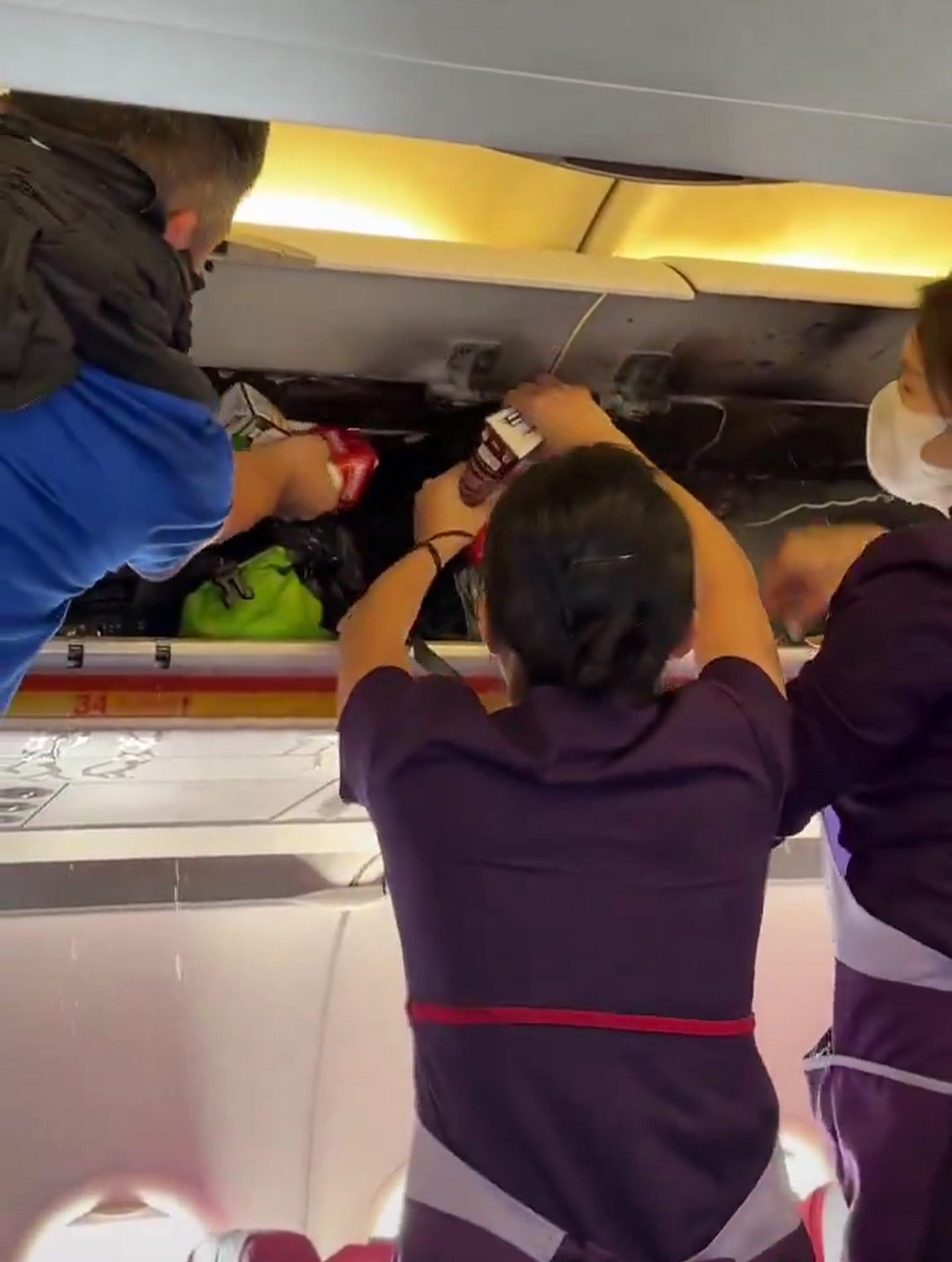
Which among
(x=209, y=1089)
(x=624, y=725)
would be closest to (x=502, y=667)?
(x=624, y=725)

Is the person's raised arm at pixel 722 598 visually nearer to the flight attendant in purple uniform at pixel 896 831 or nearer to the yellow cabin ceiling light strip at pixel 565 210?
the flight attendant in purple uniform at pixel 896 831

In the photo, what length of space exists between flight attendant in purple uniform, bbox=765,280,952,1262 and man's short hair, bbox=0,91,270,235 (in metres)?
0.60

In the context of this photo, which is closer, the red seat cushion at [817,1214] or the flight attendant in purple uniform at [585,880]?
the flight attendant in purple uniform at [585,880]

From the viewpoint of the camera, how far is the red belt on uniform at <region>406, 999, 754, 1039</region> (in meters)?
1.03

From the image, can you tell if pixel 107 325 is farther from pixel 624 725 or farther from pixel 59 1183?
pixel 59 1183

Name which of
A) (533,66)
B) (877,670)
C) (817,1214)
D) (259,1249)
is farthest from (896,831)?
(817,1214)

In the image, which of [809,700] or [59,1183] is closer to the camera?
[809,700]

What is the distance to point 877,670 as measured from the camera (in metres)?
1.06

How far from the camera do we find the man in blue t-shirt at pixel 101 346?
2.72 ft

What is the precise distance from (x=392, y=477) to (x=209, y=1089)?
1330 mm

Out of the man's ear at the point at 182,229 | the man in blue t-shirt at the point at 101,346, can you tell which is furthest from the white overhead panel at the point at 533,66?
the man's ear at the point at 182,229

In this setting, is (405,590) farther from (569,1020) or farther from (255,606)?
(569,1020)

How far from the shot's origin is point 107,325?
861 millimetres

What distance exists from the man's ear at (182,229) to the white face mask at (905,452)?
2.17ft
